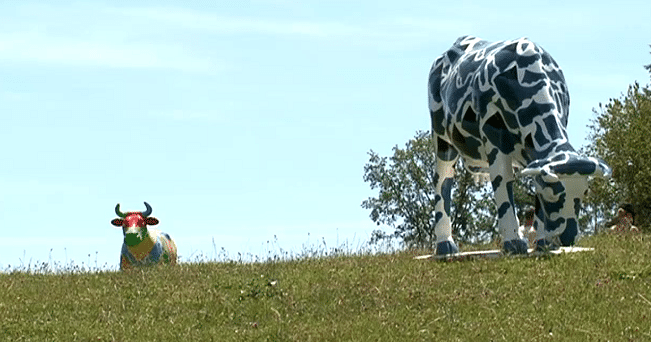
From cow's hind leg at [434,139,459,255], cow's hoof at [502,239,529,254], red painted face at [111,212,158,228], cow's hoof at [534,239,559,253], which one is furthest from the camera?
red painted face at [111,212,158,228]

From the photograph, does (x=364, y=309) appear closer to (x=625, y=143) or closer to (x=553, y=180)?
(x=553, y=180)

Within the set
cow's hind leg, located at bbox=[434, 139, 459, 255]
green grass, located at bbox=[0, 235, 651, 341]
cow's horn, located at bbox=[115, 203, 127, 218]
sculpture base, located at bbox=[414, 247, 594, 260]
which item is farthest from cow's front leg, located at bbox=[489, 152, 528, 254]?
cow's horn, located at bbox=[115, 203, 127, 218]

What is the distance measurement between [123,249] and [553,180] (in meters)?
10.3

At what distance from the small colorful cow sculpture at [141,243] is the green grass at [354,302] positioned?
123 inches

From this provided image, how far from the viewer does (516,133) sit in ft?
65.7

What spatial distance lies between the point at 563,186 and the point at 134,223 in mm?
10135

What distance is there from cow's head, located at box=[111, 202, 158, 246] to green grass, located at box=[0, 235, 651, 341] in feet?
10.5

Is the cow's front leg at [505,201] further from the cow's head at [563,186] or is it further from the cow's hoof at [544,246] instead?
the cow's head at [563,186]

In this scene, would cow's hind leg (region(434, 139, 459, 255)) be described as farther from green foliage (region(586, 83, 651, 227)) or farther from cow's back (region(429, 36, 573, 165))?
green foliage (region(586, 83, 651, 227))

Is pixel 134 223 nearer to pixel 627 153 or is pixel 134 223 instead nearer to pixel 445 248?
pixel 445 248

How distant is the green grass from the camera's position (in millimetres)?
14211

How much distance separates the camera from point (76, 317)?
649 inches

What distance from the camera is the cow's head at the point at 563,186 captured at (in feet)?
60.2

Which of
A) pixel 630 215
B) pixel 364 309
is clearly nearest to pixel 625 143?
pixel 630 215
